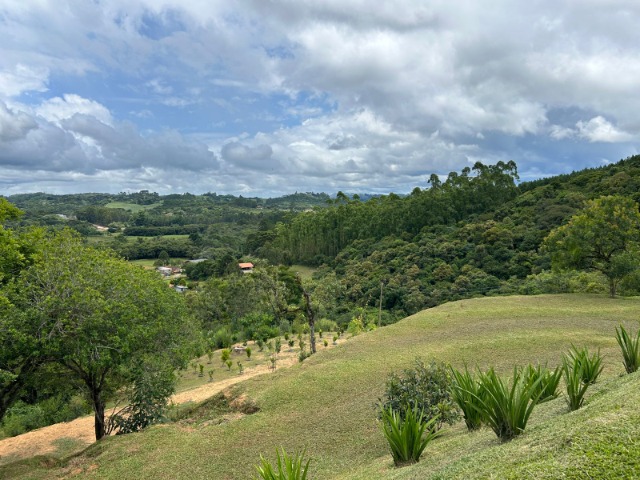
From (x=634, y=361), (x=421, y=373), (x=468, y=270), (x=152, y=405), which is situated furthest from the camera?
(x=468, y=270)

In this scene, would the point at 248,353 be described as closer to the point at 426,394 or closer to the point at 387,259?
the point at 426,394

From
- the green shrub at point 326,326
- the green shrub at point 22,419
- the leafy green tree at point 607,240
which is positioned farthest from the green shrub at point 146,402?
the green shrub at point 326,326

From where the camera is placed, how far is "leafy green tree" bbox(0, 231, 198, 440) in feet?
28.8

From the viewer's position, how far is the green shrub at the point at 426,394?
6863 millimetres

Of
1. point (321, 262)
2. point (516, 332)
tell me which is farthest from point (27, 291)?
point (321, 262)

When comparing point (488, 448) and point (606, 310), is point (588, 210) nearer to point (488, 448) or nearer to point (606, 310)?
point (606, 310)

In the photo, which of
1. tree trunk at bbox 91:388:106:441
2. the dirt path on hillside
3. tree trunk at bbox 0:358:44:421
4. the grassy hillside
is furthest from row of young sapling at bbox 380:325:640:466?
the dirt path on hillside

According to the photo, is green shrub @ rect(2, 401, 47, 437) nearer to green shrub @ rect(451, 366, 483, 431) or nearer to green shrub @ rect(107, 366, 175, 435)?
green shrub @ rect(107, 366, 175, 435)

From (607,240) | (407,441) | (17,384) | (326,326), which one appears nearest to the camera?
(407,441)

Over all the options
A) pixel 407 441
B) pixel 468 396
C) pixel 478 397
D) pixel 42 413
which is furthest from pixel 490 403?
pixel 42 413

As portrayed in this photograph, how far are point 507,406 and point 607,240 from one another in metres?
17.5

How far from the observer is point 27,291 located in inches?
361

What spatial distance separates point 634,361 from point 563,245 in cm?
1446

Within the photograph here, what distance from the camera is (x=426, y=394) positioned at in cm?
708
